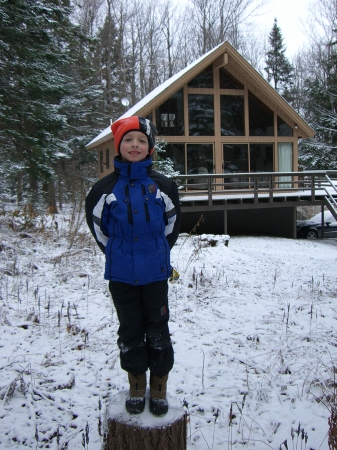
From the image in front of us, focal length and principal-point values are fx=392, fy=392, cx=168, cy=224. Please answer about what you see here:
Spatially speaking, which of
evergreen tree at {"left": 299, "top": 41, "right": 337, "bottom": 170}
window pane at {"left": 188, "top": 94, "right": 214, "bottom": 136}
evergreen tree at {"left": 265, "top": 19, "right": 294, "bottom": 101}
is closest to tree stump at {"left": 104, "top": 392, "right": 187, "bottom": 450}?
window pane at {"left": 188, "top": 94, "right": 214, "bottom": 136}

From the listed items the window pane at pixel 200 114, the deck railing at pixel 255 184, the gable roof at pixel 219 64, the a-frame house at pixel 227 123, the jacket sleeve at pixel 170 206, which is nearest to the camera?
the jacket sleeve at pixel 170 206

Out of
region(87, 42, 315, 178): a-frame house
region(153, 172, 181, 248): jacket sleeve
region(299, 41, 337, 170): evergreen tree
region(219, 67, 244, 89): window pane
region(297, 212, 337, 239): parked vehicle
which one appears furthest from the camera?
region(299, 41, 337, 170): evergreen tree

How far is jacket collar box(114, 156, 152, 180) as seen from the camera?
8.08 ft

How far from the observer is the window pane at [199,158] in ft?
55.4

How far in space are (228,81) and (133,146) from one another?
16056 mm

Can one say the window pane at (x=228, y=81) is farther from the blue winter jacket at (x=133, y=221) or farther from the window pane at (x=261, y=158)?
the blue winter jacket at (x=133, y=221)

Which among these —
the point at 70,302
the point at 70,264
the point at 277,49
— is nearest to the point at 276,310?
the point at 70,302

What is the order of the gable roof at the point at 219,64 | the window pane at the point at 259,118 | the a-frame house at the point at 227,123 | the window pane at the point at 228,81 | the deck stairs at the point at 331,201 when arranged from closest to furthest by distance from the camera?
1. the deck stairs at the point at 331,201
2. the gable roof at the point at 219,64
3. the a-frame house at the point at 227,123
4. the window pane at the point at 228,81
5. the window pane at the point at 259,118

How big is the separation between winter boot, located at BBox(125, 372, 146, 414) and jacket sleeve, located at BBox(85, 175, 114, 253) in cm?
87

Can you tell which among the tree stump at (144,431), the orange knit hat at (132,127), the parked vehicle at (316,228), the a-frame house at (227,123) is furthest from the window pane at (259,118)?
the tree stump at (144,431)

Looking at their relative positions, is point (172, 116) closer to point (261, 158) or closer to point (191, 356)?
point (261, 158)

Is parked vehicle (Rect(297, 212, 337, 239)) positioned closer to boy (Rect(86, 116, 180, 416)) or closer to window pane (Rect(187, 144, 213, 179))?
window pane (Rect(187, 144, 213, 179))

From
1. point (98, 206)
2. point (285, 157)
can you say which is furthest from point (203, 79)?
point (98, 206)

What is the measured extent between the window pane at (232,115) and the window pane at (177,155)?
2.08 m
